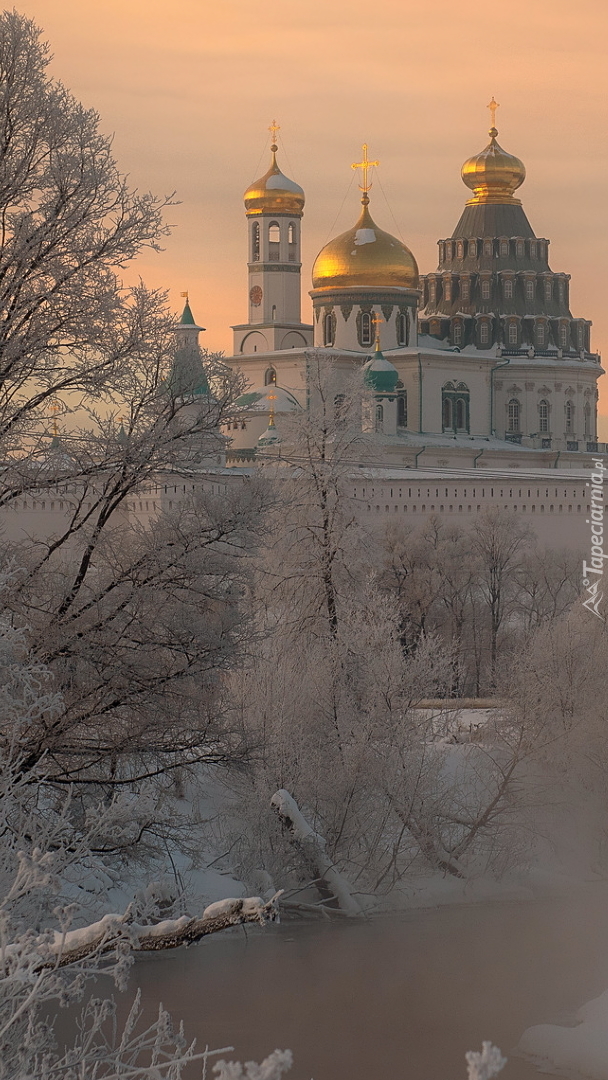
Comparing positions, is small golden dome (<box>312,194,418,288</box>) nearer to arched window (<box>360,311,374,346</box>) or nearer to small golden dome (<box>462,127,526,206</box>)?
arched window (<box>360,311,374,346</box>)

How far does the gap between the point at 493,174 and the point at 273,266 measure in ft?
30.7

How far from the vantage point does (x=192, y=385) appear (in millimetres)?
8164

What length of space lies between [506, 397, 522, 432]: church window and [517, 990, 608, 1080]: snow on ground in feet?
131

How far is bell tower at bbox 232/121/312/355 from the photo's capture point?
46.3 metres

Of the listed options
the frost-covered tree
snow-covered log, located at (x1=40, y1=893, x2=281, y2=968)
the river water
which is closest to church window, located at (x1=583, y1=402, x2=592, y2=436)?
the river water

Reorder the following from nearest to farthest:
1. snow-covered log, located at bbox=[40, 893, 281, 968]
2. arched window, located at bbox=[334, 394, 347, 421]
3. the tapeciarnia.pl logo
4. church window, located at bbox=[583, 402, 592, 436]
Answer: snow-covered log, located at bbox=[40, 893, 281, 968]
arched window, located at bbox=[334, 394, 347, 421]
the tapeciarnia.pl logo
church window, located at bbox=[583, 402, 592, 436]

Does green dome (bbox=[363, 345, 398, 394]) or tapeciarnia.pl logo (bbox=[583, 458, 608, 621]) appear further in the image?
green dome (bbox=[363, 345, 398, 394])

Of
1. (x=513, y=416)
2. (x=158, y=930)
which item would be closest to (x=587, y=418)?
(x=513, y=416)

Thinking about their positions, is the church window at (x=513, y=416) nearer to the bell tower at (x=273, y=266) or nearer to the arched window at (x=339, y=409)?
the bell tower at (x=273, y=266)

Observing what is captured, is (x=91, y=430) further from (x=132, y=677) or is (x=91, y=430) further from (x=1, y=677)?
(x=1, y=677)

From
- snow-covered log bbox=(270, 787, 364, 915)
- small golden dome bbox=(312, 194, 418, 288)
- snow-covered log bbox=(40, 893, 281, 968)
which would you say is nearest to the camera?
snow-covered log bbox=(40, 893, 281, 968)

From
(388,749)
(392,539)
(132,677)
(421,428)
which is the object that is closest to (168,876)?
(388,749)

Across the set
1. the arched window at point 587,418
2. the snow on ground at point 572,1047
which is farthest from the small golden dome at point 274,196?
the snow on ground at point 572,1047

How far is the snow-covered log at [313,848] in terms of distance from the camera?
12273 millimetres
